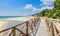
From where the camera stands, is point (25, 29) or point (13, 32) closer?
point (13, 32)

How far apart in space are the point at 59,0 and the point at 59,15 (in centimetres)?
1044

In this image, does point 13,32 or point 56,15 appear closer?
point 13,32

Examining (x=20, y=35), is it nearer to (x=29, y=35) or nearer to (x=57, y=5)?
(x=29, y=35)

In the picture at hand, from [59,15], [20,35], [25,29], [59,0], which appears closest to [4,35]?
[25,29]

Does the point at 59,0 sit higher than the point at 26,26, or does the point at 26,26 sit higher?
the point at 59,0

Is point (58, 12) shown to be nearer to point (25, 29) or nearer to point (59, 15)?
point (59, 15)

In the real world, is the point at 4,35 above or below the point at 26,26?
below

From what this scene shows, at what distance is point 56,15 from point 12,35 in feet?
164

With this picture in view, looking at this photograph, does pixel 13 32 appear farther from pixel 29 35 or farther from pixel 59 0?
pixel 59 0

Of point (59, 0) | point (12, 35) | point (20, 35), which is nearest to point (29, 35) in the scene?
point (20, 35)

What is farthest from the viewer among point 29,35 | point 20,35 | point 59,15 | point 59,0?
point 59,0

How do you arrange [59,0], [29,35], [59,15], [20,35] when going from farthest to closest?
[59,0]
[59,15]
[29,35]
[20,35]

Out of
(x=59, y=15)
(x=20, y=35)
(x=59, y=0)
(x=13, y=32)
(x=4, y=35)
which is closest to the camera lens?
(x=13, y=32)

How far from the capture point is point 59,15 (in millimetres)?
53531
